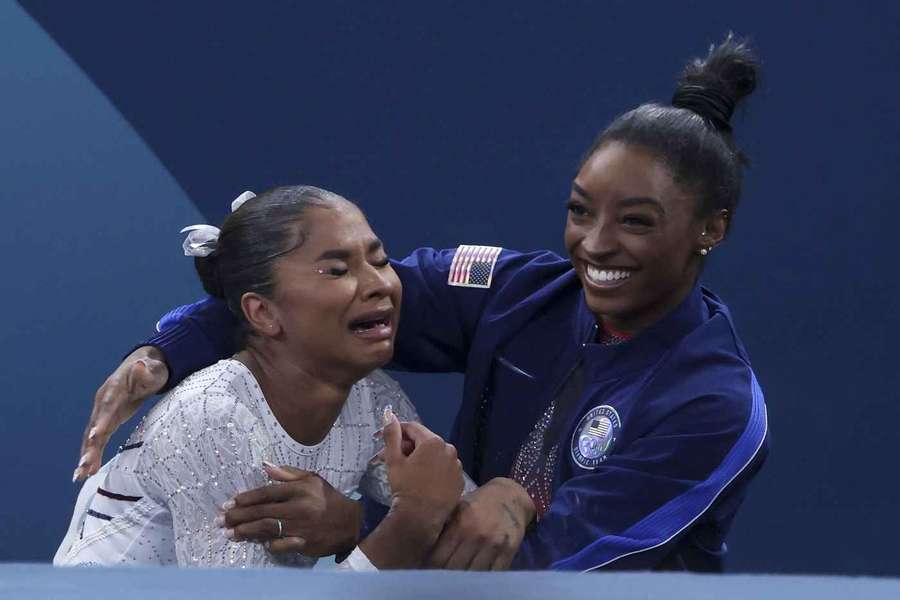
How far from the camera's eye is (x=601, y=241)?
1962 millimetres

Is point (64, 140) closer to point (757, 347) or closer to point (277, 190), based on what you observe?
point (277, 190)

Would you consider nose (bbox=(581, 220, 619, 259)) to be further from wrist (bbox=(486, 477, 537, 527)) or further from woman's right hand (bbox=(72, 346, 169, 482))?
woman's right hand (bbox=(72, 346, 169, 482))

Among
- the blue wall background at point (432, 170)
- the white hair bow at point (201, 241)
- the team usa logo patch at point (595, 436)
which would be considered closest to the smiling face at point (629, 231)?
the team usa logo patch at point (595, 436)

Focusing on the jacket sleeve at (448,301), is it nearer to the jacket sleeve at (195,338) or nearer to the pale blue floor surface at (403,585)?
the jacket sleeve at (195,338)

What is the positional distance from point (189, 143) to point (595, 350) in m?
1.23

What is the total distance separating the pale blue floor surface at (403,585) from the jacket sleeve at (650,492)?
987 mm

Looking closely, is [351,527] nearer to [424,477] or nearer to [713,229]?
[424,477]

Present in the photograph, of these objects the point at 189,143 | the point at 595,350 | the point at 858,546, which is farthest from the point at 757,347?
the point at 189,143

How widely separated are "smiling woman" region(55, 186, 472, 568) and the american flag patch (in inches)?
7.7

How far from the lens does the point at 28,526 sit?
2998mm

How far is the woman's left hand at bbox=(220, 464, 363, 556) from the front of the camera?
1.79 meters

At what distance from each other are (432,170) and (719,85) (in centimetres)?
94

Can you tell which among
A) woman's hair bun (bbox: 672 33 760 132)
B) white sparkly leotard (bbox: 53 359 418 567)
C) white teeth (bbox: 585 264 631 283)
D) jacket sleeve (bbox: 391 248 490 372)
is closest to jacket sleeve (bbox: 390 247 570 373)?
jacket sleeve (bbox: 391 248 490 372)

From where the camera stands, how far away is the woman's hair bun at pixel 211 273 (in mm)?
2076
